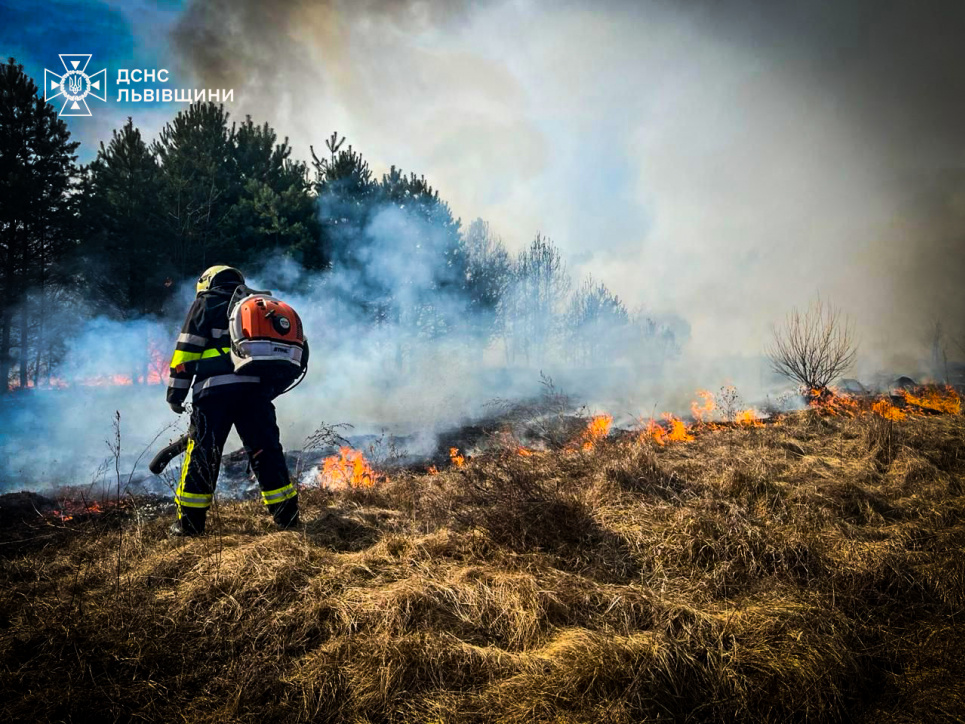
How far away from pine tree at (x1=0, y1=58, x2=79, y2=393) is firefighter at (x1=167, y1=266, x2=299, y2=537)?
14729 mm

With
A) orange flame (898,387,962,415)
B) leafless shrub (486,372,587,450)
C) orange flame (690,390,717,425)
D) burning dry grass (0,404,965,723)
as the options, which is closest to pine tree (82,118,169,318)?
leafless shrub (486,372,587,450)

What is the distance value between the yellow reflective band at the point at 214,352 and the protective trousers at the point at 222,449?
1.05 ft

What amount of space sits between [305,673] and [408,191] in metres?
19.7

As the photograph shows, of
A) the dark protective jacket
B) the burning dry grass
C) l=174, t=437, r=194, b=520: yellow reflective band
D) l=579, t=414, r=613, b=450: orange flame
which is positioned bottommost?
the burning dry grass

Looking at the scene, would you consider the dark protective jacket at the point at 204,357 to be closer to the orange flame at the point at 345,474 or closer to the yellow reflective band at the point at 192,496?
the yellow reflective band at the point at 192,496

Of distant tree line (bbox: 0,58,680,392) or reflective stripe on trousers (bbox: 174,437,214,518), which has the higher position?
distant tree line (bbox: 0,58,680,392)

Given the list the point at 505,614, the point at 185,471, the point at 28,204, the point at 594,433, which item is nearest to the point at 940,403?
the point at 594,433

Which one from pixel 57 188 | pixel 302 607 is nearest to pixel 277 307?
pixel 302 607

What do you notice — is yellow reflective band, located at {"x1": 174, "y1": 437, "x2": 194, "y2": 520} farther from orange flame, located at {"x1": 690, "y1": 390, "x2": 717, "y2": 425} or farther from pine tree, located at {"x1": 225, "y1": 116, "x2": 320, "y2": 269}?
pine tree, located at {"x1": 225, "y1": 116, "x2": 320, "y2": 269}

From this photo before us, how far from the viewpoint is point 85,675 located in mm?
2320

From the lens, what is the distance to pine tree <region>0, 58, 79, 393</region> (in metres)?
14.6

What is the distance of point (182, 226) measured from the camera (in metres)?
16.1

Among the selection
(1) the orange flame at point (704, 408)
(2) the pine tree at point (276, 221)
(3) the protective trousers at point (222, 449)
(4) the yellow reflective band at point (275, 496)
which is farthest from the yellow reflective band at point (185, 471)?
(2) the pine tree at point (276, 221)

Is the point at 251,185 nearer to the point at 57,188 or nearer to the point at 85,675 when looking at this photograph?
the point at 57,188
